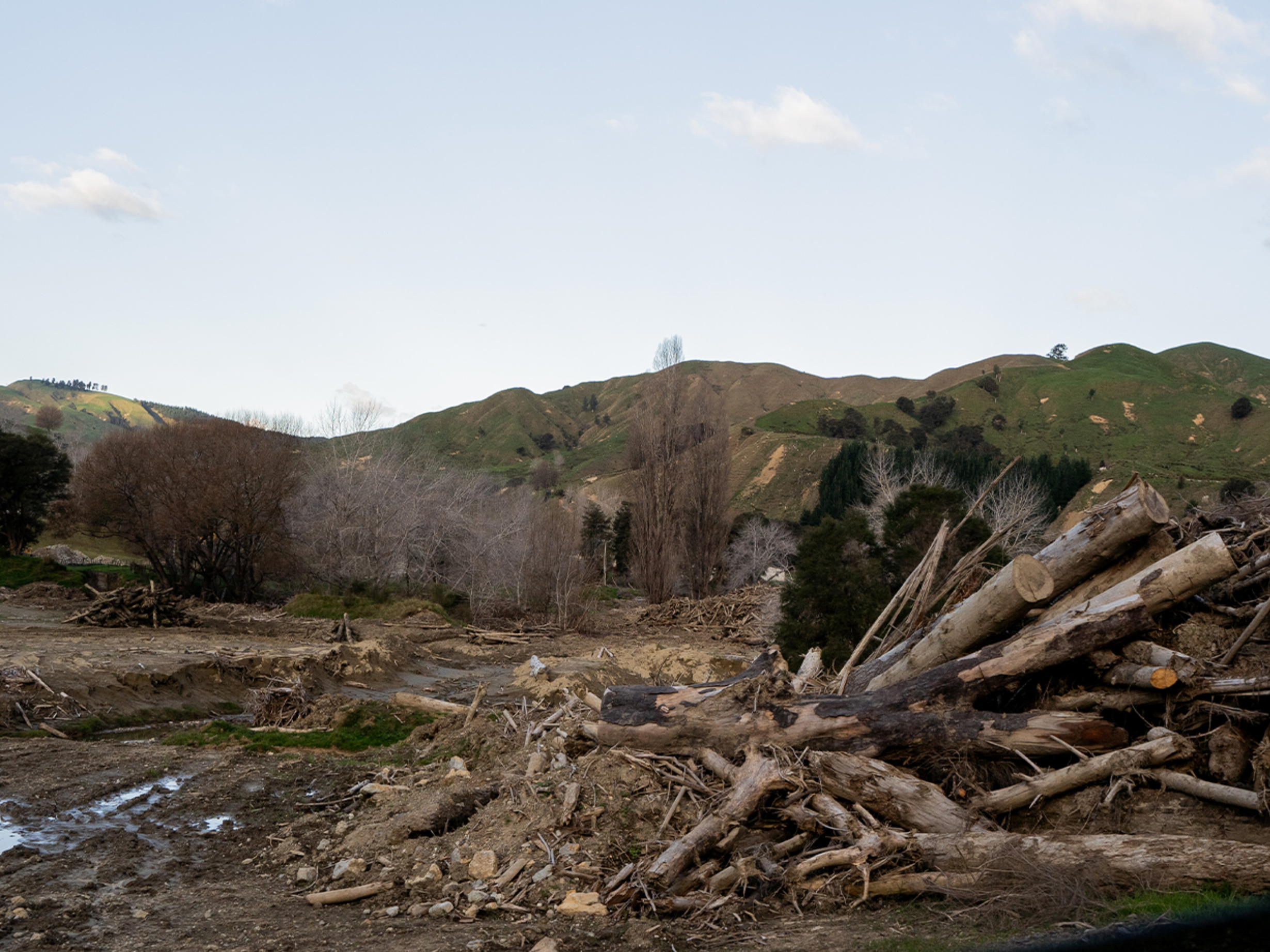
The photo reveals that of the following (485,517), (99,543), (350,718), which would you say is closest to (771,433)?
(485,517)

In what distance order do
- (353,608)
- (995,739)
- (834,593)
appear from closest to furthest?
(995,739) < (834,593) < (353,608)

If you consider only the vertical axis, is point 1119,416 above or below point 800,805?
above

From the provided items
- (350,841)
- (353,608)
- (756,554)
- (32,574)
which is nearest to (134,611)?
(353,608)

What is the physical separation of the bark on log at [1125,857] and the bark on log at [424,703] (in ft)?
26.5

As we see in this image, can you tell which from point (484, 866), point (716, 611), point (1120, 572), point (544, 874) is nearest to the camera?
point (544, 874)

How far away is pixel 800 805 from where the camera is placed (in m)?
5.49

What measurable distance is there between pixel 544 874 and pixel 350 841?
2.12 meters

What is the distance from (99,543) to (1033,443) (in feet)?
256

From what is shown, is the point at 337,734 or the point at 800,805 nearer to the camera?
the point at 800,805

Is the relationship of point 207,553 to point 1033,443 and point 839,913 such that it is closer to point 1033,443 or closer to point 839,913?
point 839,913

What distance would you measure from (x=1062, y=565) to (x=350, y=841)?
6.29 metres

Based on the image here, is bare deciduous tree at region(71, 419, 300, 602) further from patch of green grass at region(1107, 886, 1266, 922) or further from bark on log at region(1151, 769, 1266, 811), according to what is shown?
patch of green grass at region(1107, 886, 1266, 922)

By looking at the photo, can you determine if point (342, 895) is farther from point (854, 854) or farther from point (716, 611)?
point (716, 611)

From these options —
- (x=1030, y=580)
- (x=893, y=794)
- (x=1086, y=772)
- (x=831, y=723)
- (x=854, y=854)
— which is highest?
(x=1030, y=580)
